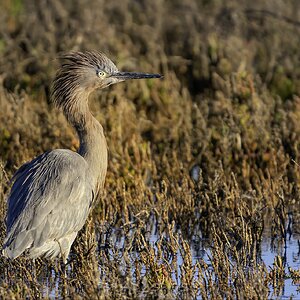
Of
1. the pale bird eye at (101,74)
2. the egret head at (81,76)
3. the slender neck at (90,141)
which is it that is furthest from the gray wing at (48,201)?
the pale bird eye at (101,74)

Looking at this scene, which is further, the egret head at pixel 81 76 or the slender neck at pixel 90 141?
the egret head at pixel 81 76

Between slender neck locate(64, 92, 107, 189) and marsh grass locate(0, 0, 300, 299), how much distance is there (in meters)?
0.47

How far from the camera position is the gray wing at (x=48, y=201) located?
20.5 feet

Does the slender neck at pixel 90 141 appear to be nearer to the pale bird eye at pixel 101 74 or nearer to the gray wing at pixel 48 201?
the gray wing at pixel 48 201

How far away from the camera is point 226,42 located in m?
12.3

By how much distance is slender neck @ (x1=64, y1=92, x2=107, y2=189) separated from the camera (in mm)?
6887

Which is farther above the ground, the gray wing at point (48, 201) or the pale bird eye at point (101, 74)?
the pale bird eye at point (101, 74)

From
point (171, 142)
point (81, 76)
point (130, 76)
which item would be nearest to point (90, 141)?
point (81, 76)

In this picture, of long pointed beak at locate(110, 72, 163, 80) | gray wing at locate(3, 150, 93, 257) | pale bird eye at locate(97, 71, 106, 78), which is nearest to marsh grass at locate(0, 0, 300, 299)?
gray wing at locate(3, 150, 93, 257)

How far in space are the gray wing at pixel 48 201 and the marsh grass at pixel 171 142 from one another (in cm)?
20

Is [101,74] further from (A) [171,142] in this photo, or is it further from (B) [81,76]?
(A) [171,142]

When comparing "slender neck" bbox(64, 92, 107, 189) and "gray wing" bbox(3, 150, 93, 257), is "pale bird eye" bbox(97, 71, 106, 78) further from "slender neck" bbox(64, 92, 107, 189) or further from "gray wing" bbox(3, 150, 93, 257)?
"gray wing" bbox(3, 150, 93, 257)

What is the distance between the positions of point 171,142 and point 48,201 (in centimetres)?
365

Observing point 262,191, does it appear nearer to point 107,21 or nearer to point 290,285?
point 290,285
